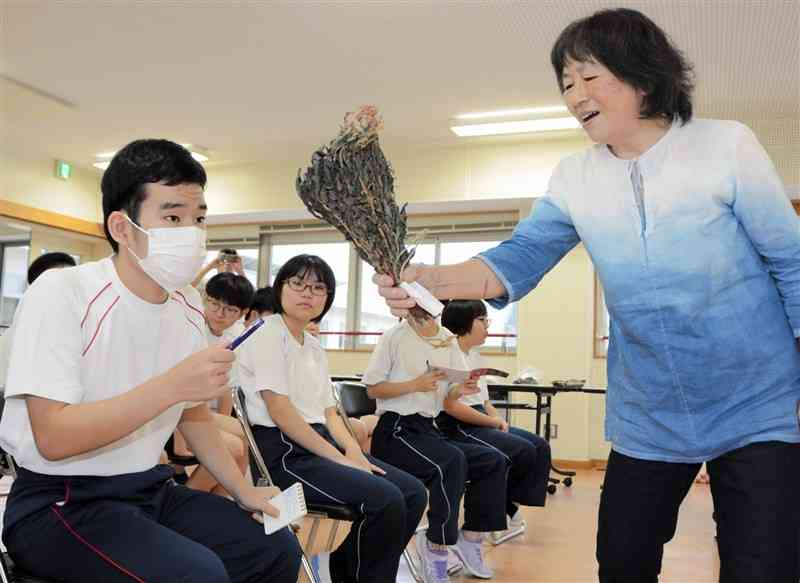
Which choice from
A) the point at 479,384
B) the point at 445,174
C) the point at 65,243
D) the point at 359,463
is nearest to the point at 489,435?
the point at 479,384

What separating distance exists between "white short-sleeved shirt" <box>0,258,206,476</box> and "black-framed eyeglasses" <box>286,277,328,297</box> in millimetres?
1142

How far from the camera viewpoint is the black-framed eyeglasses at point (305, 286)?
286 cm

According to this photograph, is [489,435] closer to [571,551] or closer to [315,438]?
[571,551]

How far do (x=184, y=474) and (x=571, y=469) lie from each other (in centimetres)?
515

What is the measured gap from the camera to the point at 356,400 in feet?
12.2

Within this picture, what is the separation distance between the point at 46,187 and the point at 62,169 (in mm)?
284

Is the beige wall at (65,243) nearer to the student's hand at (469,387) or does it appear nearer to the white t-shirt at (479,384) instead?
the white t-shirt at (479,384)

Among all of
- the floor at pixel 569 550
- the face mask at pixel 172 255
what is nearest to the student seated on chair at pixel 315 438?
the floor at pixel 569 550

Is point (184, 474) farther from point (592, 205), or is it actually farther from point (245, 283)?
point (592, 205)

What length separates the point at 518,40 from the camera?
513 cm

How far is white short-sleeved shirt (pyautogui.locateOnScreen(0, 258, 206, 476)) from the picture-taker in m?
1.38

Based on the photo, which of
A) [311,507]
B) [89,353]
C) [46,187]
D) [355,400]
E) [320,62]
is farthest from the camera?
[46,187]

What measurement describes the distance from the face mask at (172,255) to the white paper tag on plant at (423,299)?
581mm

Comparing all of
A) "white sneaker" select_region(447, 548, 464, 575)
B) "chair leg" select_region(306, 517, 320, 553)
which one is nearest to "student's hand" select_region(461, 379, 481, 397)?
A: "white sneaker" select_region(447, 548, 464, 575)
